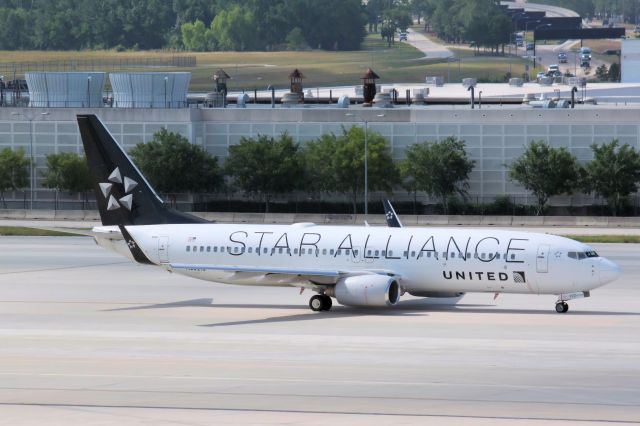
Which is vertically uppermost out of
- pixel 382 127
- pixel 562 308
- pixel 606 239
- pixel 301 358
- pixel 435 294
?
pixel 382 127

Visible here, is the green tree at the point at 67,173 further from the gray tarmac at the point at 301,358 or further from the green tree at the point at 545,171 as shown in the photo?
the gray tarmac at the point at 301,358

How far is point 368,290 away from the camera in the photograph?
52.1 meters

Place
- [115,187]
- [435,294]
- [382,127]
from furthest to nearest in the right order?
1. [382,127]
2. [115,187]
3. [435,294]

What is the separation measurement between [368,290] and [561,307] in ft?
23.8

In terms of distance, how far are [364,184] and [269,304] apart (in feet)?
184

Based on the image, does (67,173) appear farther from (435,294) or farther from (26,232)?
(435,294)

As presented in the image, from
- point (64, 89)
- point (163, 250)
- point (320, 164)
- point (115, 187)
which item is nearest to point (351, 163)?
point (320, 164)

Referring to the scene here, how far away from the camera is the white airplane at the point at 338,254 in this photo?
170 feet

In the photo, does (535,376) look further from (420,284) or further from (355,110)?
(355,110)

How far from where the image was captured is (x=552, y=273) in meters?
51.4

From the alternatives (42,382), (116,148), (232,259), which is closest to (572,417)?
(42,382)

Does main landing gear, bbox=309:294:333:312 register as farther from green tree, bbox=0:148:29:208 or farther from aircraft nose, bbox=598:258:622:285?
green tree, bbox=0:148:29:208

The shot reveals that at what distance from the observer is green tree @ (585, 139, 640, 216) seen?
344 ft

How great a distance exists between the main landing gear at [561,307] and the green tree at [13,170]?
7058 centimetres
